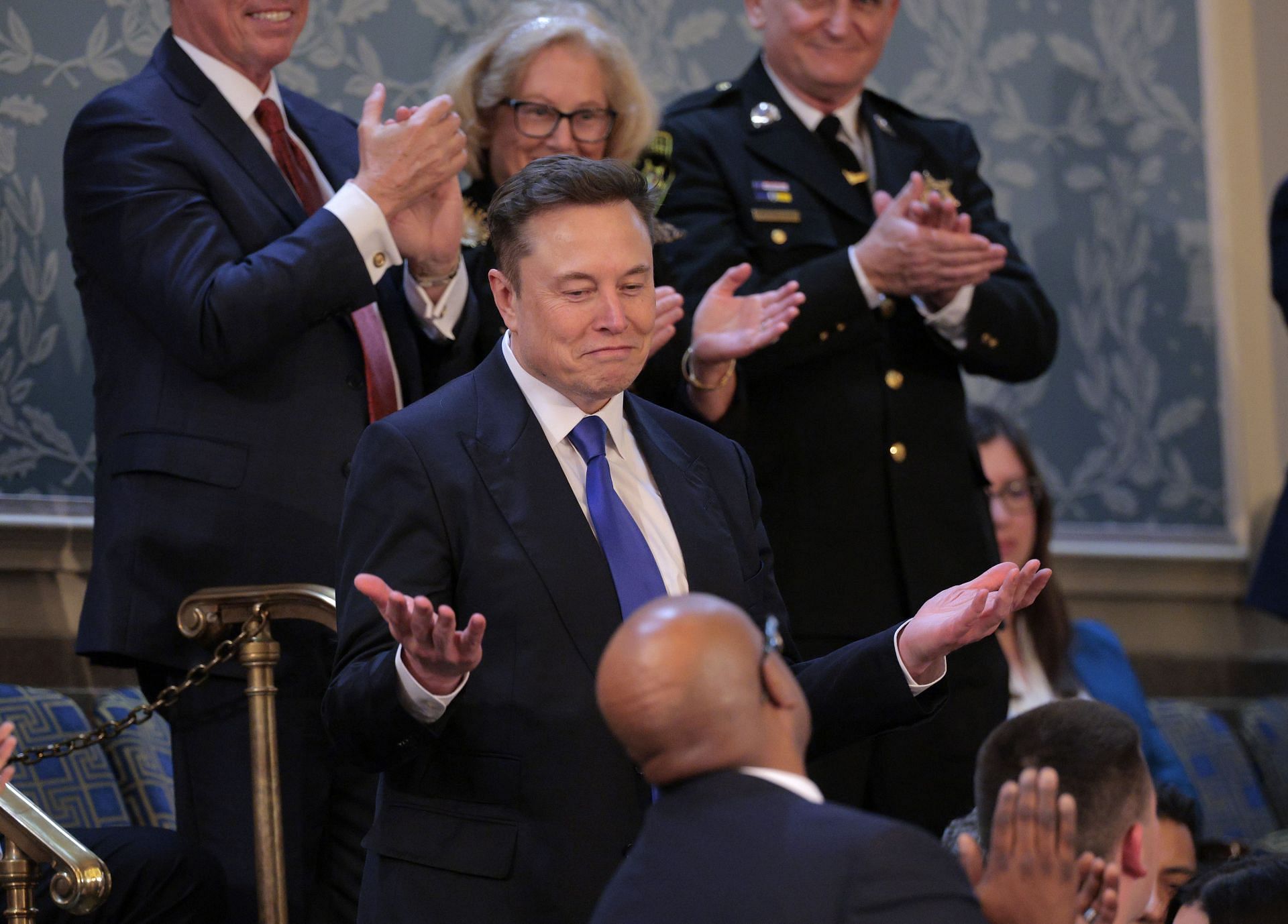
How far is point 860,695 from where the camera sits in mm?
2445

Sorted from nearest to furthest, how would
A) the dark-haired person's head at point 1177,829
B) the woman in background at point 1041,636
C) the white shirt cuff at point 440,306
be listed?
1. the white shirt cuff at point 440,306
2. the dark-haired person's head at point 1177,829
3. the woman in background at point 1041,636

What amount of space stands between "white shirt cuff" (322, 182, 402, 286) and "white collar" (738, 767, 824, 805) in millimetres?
1598

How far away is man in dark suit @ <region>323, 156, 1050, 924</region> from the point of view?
2.27 m

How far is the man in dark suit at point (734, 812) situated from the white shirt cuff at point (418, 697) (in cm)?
55

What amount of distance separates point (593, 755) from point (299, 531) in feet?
3.05

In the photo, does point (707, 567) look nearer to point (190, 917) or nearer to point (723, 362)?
point (723, 362)

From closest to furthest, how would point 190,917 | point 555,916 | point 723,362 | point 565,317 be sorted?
point 555,916, point 565,317, point 190,917, point 723,362

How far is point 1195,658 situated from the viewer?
5.43 metres

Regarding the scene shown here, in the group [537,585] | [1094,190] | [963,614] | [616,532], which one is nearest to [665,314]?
Answer: [616,532]

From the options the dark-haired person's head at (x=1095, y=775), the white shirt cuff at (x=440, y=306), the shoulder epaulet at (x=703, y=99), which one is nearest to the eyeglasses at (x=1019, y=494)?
the shoulder epaulet at (x=703, y=99)

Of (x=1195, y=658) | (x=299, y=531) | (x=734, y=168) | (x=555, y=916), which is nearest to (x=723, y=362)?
(x=734, y=168)

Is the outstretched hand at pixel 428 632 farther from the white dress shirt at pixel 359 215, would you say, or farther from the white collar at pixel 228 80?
A: the white collar at pixel 228 80

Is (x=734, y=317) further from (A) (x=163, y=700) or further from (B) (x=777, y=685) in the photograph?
(B) (x=777, y=685)

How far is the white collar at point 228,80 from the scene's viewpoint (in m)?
3.22
